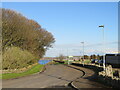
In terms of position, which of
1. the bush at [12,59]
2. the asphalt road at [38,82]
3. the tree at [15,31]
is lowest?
the asphalt road at [38,82]

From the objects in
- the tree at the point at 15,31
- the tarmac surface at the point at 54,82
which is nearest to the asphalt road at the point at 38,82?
the tarmac surface at the point at 54,82

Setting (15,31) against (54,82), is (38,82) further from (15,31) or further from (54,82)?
(15,31)

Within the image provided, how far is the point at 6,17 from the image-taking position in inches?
1638

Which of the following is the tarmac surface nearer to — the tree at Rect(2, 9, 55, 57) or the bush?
the bush

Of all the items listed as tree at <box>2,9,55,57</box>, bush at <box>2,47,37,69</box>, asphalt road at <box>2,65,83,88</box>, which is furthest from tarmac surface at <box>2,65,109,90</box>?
tree at <box>2,9,55,57</box>

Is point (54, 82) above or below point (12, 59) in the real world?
below

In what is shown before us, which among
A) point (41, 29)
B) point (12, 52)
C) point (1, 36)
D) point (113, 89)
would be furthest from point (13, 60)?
point (41, 29)

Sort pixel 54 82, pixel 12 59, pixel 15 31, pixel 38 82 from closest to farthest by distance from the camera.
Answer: pixel 54 82
pixel 38 82
pixel 12 59
pixel 15 31

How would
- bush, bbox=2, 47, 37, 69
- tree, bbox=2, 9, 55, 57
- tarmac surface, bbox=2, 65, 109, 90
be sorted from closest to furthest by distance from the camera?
tarmac surface, bbox=2, 65, 109, 90, bush, bbox=2, 47, 37, 69, tree, bbox=2, 9, 55, 57

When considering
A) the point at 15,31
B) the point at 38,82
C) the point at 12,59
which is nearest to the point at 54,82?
the point at 38,82

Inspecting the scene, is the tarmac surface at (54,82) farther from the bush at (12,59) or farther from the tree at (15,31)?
the tree at (15,31)

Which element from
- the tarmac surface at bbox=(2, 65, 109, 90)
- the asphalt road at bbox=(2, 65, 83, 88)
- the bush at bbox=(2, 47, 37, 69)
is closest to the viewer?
the tarmac surface at bbox=(2, 65, 109, 90)

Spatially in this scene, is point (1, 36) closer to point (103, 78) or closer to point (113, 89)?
point (103, 78)

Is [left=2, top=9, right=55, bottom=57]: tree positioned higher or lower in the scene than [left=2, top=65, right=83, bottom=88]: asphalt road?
higher
